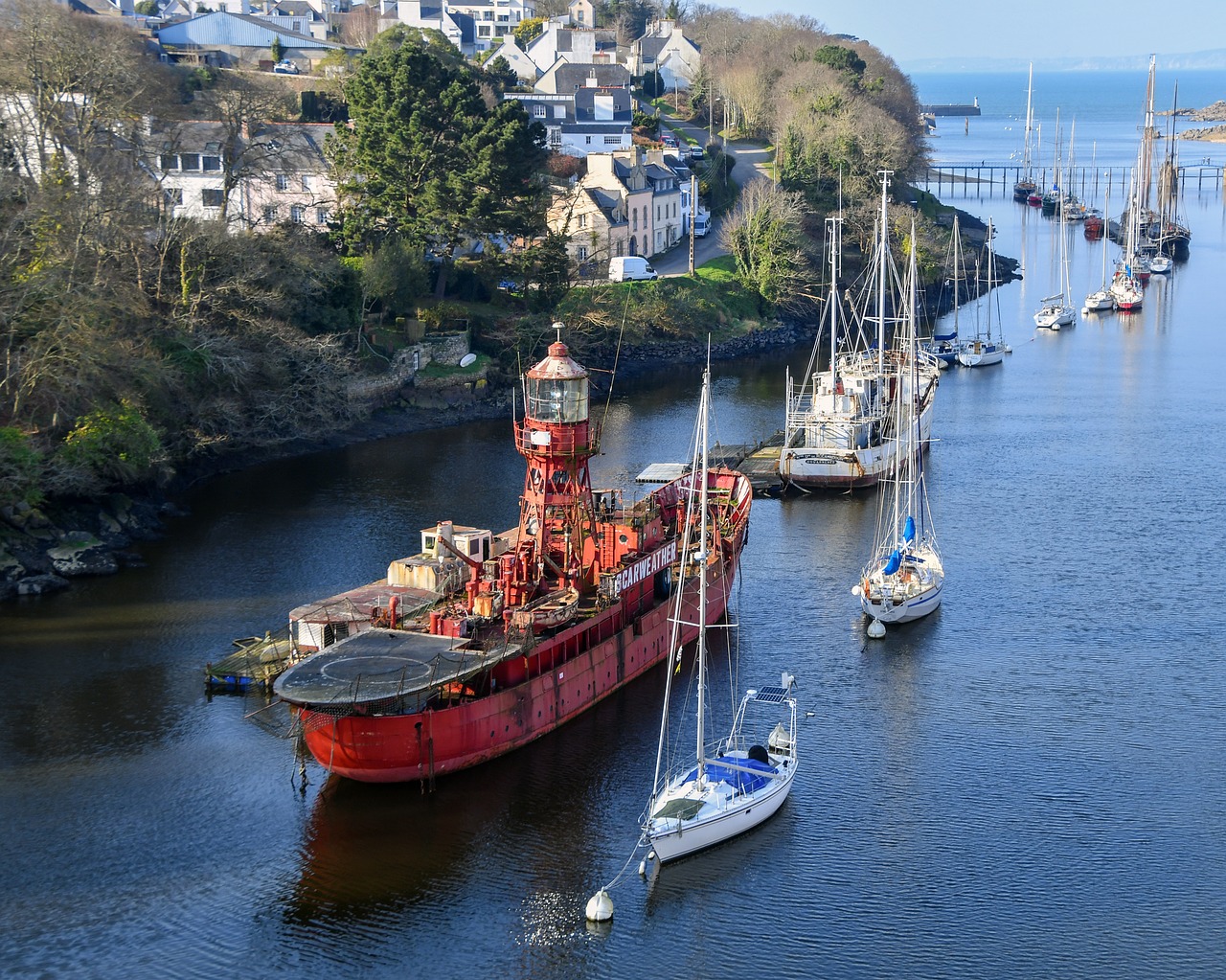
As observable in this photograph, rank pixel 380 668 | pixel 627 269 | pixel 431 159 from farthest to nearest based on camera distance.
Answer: pixel 627 269 < pixel 431 159 < pixel 380 668

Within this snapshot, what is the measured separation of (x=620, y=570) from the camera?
40000 mm

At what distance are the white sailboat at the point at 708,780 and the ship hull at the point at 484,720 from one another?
300cm

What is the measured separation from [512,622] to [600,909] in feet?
29.4

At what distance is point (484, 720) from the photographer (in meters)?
34.7

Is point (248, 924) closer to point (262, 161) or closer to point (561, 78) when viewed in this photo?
point (262, 161)

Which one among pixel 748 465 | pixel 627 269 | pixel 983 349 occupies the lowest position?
pixel 748 465

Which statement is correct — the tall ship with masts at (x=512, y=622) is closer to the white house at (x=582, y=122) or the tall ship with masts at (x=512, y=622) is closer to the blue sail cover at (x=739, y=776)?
the blue sail cover at (x=739, y=776)

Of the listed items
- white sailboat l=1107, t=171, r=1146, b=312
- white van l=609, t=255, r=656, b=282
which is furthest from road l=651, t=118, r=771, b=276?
white sailboat l=1107, t=171, r=1146, b=312

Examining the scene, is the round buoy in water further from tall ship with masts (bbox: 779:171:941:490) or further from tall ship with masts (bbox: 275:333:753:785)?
tall ship with masts (bbox: 779:171:941:490)

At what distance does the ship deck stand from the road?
6535 centimetres

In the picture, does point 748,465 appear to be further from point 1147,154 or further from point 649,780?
point 1147,154

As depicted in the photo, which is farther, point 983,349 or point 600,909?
point 983,349

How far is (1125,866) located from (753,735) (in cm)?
945

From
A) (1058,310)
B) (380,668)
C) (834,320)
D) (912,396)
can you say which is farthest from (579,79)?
(380,668)
